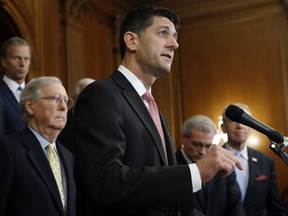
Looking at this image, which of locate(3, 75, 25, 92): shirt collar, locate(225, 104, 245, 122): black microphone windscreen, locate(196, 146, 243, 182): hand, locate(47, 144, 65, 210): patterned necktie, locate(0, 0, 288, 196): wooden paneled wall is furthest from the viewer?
locate(0, 0, 288, 196): wooden paneled wall

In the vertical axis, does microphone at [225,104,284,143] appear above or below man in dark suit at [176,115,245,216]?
above

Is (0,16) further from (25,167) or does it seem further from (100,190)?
(100,190)

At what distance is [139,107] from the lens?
5.21 ft

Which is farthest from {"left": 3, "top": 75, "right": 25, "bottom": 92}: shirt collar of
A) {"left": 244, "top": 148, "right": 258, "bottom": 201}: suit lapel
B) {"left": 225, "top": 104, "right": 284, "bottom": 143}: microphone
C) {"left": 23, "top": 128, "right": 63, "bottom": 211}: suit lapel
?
{"left": 225, "top": 104, "right": 284, "bottom": 143}: microphone

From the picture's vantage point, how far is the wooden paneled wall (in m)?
5.90

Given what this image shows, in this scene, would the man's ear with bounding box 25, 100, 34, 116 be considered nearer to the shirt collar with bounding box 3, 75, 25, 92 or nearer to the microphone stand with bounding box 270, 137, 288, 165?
the shirt collar with bounding box 3, 75, 25, 92

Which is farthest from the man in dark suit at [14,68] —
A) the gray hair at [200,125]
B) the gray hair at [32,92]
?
the gray hair at [200,125]

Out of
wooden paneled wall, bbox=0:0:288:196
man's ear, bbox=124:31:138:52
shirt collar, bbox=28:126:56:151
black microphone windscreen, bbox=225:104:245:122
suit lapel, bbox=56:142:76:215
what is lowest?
suit lapel, bbox=56:142:76:215

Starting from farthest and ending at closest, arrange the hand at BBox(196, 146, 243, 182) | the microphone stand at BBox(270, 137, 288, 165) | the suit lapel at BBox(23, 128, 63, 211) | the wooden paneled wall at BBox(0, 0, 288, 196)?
the wooden paneled wall at BBox(0, 0, 288, 196), the suit lapel at BBox(23, 128, 63, 211), the microphone stand at BBox(270, 137, 288, 165), the hand at BBox(196, 146, 243, 182)

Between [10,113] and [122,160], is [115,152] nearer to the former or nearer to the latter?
[122,160]

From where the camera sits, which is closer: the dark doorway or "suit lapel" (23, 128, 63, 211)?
"suit lapel" (23, 128, 63, 211)

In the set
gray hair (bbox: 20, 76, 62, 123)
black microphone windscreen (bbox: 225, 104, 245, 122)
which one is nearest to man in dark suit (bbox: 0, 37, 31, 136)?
gray hair (bbox: 20, 76, 62, 123)

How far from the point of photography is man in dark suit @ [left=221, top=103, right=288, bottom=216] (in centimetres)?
362

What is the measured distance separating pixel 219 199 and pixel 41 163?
1.26 metres
